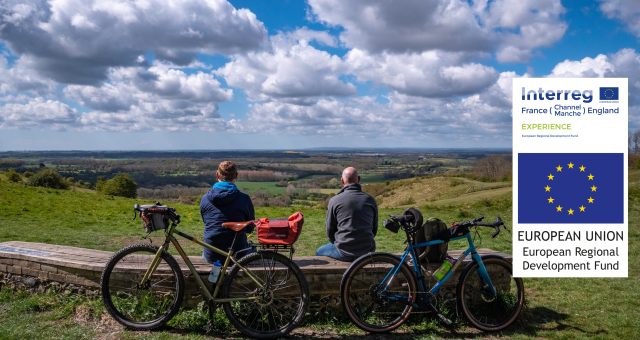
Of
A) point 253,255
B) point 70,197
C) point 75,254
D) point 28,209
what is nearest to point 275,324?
point 253,255

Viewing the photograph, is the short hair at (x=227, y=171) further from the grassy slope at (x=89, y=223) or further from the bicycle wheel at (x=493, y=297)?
the grassy slope at (x=89, y=223)

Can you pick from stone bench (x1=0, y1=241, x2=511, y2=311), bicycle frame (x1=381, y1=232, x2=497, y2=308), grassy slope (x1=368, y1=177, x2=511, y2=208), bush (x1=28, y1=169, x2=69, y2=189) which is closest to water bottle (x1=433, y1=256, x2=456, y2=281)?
bicycle frame (x1=381, y1=232, x2=497, y2=308)

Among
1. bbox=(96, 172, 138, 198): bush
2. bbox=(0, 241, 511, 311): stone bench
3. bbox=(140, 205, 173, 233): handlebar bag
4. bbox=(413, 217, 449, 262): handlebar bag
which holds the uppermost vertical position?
bbox=(140, 205, 173, 233): handlebar bag

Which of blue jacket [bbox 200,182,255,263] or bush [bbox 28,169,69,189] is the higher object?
blue jacket [bbox 200,182,255,263]

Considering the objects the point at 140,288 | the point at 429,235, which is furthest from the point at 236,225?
the point at 429,235

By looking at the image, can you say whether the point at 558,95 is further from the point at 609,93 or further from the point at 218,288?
the point at 218,288

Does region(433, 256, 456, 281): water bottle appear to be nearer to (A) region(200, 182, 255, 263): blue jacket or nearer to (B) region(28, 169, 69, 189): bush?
(A) region(200, 182, 255, 263): blue jacket

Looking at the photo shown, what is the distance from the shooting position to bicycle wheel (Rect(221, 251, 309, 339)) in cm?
449

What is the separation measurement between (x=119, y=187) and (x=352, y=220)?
55.2 m

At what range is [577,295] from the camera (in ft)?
23.1

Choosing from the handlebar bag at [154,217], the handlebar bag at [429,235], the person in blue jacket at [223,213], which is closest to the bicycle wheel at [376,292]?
the handlebar bag at [429,235]

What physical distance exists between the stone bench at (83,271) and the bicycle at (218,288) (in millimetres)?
275

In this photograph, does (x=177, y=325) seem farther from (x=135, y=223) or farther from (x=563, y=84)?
(x=135, y=223)

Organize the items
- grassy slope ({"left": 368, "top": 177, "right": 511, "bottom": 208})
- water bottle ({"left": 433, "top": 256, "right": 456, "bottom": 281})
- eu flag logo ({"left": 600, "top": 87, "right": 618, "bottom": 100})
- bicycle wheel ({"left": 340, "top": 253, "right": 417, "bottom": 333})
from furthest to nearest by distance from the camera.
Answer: grassy slope ({"left": 368, "top": 177, "right": 511, "bottom": 208})
eu flag logo ({"left": 600, "top": 87, "right": 618, "bottom": 100})
water bottle ({"left": 433, "top": 256, "right": 456, "bottom": 281})
bicycle wheel ({"left": 340, "top": 253, "right": 417, "bottom": 333})
